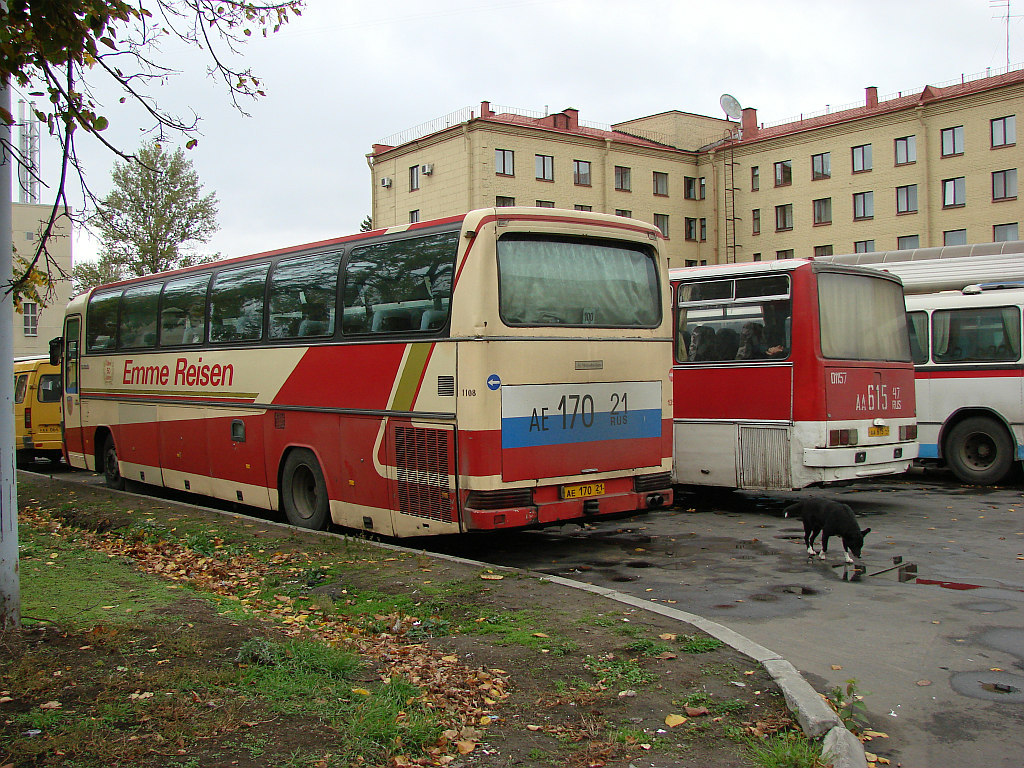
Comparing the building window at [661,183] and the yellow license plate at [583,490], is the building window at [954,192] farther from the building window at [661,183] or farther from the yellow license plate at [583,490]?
the yellow license plate at [583,490]

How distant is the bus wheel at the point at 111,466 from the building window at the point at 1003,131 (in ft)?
149

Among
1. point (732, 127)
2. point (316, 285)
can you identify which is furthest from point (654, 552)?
point (732, 127)

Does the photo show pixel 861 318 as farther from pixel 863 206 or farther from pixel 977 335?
pixel 863 206

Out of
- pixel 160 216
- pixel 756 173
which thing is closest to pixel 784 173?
→ pixel 756 173

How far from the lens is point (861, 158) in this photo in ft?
171

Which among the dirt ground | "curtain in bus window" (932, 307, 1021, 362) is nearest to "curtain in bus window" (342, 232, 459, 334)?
the dirt ground

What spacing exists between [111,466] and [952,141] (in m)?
45.7

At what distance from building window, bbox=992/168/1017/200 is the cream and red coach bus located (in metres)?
43.7

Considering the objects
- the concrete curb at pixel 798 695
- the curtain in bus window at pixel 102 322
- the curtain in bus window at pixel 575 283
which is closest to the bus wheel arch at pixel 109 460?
the curtain in bus window at pixel 102 322

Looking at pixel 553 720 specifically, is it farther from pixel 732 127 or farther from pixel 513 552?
pixel 732 127

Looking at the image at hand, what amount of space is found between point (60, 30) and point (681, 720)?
5.47 metres

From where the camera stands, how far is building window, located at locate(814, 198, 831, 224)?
54.2 metres

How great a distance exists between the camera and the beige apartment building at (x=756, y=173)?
47469mm

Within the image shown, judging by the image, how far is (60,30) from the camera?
5.85m
